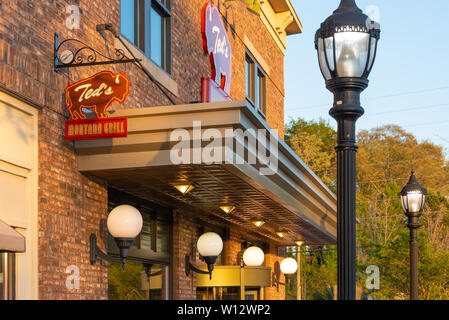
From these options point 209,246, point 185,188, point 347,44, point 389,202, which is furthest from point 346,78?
point 389,202

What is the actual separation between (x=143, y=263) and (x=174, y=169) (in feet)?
10.9

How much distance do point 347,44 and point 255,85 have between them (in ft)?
46.4

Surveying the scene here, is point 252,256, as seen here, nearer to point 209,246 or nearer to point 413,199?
point 209,246

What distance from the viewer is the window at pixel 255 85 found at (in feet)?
64.2

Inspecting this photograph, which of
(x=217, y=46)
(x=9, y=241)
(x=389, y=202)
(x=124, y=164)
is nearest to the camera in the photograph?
(x=9, y=241)

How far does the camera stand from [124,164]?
940 cm

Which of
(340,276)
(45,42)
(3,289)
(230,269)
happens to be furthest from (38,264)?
(230,269)

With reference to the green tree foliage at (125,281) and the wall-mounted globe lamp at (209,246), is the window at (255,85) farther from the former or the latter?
the green tree foliage at (125,281)

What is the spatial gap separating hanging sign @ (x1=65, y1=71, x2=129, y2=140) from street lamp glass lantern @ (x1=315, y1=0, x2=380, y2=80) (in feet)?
9.88

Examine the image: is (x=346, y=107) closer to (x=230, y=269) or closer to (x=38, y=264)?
(x=38, y=264)

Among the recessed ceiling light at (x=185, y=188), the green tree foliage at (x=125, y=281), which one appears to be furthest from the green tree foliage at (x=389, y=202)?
the recessed ceiling light at (x=185, y=188)

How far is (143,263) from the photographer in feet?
40.3

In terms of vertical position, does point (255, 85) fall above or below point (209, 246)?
above

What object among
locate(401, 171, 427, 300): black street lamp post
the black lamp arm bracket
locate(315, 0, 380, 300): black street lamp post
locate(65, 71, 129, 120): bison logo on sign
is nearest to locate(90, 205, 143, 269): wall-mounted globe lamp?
the black lamp arm bracket
